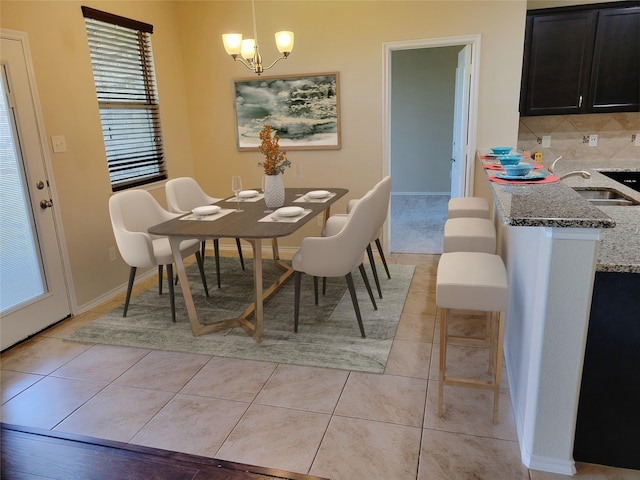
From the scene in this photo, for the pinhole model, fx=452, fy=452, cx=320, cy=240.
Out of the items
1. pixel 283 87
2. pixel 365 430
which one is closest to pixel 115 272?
pixel 283 87

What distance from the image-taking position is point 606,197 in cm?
294

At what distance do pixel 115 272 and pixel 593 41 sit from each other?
457cm

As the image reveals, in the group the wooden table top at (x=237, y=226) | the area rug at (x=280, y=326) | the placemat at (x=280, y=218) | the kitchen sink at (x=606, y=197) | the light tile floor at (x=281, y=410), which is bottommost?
the light tile floor at (x=281, y=410)

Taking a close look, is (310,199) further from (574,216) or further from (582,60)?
(582,60)

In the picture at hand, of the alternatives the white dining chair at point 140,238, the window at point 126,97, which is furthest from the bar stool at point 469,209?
the window at point 126,97

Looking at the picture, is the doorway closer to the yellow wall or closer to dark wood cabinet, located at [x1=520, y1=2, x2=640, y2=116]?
the yellow wall

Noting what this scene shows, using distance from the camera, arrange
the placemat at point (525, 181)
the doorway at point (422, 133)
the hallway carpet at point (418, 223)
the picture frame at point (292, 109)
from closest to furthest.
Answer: the placemat at point (525, 181) < the picture frame at point (292, 109) < the hallway carpet at point (418, 223) < the doorway at point (422, 133)

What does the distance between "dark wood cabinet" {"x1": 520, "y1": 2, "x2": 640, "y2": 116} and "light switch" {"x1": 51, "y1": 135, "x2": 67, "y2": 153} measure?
3.85 meters

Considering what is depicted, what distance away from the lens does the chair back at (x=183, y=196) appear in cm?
392

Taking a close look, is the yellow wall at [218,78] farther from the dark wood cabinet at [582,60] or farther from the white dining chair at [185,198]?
the white dining chair at [185,198]

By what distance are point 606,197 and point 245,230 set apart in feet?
7.67

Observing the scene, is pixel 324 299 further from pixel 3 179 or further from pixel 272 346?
pixel 3 179

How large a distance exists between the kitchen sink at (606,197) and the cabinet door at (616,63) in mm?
1444

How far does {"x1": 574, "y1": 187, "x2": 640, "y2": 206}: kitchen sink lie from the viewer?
2.66 m
